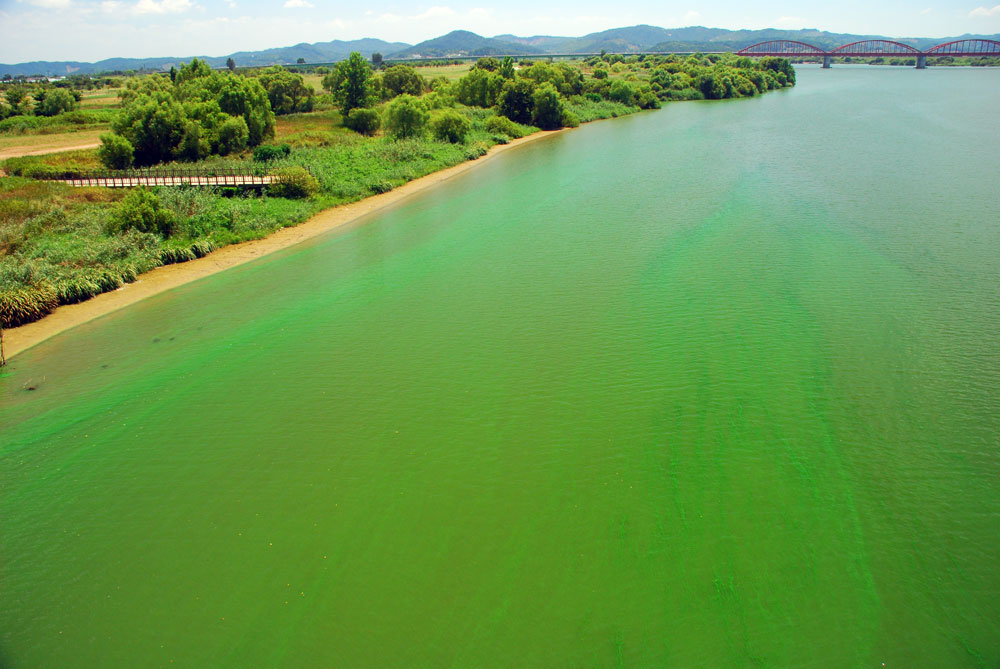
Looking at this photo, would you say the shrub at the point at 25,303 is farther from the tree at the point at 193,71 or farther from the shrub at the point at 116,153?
the tree at the point at 193,71

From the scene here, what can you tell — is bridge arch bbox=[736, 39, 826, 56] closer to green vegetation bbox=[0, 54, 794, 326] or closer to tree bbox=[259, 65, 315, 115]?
green vegetation bbox=[0, 54, 794, 326]

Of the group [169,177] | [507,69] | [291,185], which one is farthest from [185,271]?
[507,69]

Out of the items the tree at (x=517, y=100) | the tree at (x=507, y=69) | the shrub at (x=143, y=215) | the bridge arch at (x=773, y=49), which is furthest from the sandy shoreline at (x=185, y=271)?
the bridge arch at (x=773, y=49)

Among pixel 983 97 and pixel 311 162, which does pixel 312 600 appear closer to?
pixel 311 162

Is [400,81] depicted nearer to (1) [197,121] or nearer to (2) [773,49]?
(1) [197,121]

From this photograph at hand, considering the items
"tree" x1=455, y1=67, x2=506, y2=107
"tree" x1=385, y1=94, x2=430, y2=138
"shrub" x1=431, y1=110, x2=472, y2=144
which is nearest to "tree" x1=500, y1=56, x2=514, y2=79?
"tree" x1=455, y1=67, x2=506, y2=107

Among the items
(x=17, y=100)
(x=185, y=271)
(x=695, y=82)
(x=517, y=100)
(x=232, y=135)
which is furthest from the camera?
(x=695, y=82)

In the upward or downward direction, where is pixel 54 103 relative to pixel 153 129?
upward
